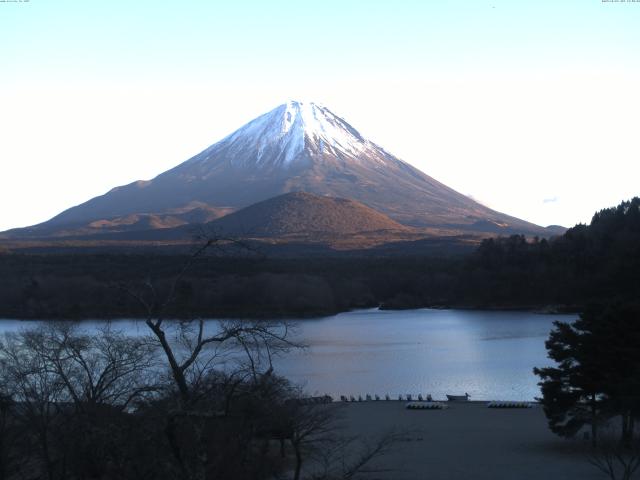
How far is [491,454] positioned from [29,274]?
3341 centimetres

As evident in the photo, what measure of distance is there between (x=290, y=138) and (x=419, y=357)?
76982mm

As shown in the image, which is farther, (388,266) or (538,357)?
(388,266)

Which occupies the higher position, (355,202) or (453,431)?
(355,202)

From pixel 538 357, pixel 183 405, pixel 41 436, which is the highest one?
pixel 183 405

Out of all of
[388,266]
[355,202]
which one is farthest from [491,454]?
[355,202]

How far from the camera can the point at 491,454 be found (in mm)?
11023

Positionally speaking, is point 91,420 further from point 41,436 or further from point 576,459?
point 576,459

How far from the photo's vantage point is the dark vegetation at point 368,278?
113 ft

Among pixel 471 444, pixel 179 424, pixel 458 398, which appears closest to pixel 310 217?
pixel 458 398

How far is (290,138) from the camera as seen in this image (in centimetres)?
9831

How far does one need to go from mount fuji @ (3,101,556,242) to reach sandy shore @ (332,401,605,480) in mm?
63058

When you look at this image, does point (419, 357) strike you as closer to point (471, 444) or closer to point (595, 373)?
point (471, 444)

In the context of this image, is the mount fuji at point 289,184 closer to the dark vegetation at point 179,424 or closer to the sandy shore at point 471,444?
the sandy shore at point 471,444

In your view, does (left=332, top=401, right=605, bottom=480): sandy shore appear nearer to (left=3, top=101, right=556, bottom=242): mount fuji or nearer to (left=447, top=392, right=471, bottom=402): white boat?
(left=447, top=392, right=471, bottom=402): white boat
